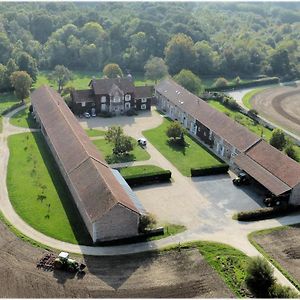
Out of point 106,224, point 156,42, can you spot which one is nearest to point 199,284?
point 106,224

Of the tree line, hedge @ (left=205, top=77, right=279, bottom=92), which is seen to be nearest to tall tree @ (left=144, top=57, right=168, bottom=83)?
the tree line

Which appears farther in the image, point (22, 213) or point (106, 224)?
point (22, 213)

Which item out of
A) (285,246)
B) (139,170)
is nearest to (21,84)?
(139,170)

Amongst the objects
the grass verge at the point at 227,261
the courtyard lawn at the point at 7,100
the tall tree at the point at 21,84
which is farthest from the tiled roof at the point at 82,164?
the courtyard lawn at the point at 7,100

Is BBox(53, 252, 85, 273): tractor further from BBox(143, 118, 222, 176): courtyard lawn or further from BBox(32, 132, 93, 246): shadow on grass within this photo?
BBox(143, 118, 222, 176): courtyard lawn

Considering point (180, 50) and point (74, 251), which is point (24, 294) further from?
point (180, 50)

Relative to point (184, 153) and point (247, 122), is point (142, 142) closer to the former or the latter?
point (184, 153)
